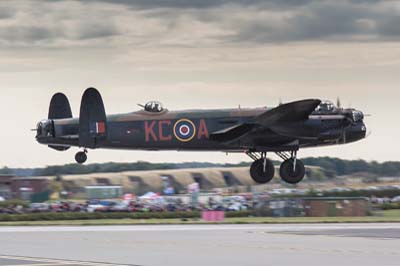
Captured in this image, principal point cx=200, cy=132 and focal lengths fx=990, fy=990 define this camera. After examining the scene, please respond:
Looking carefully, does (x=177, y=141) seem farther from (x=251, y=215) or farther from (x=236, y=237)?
(x=251, y=215)

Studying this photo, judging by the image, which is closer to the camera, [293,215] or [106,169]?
[293,215]

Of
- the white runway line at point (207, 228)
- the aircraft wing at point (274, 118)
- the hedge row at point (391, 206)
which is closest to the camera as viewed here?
the aircraft wing at point (274, 118)

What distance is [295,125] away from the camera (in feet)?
163

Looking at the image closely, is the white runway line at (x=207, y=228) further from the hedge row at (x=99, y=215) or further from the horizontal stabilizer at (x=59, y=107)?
the hedge row at (x=99, y=215)

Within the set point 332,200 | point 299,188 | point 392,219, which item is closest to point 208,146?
point 392,219

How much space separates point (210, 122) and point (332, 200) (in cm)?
2587

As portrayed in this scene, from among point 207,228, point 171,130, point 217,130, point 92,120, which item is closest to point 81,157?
point 92,120

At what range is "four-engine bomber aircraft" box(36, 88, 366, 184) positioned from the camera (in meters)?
49.7

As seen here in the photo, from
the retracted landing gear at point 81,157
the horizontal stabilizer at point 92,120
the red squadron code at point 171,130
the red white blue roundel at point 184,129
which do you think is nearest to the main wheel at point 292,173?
the red squadron code at point 171,130

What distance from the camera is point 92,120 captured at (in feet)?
162

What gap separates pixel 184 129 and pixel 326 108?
7.31 m

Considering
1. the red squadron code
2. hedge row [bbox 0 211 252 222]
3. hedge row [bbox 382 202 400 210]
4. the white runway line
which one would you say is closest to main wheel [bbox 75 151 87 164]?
the red squadron code

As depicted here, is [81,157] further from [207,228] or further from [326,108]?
[326,108]

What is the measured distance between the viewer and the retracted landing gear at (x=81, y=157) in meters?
49.6
